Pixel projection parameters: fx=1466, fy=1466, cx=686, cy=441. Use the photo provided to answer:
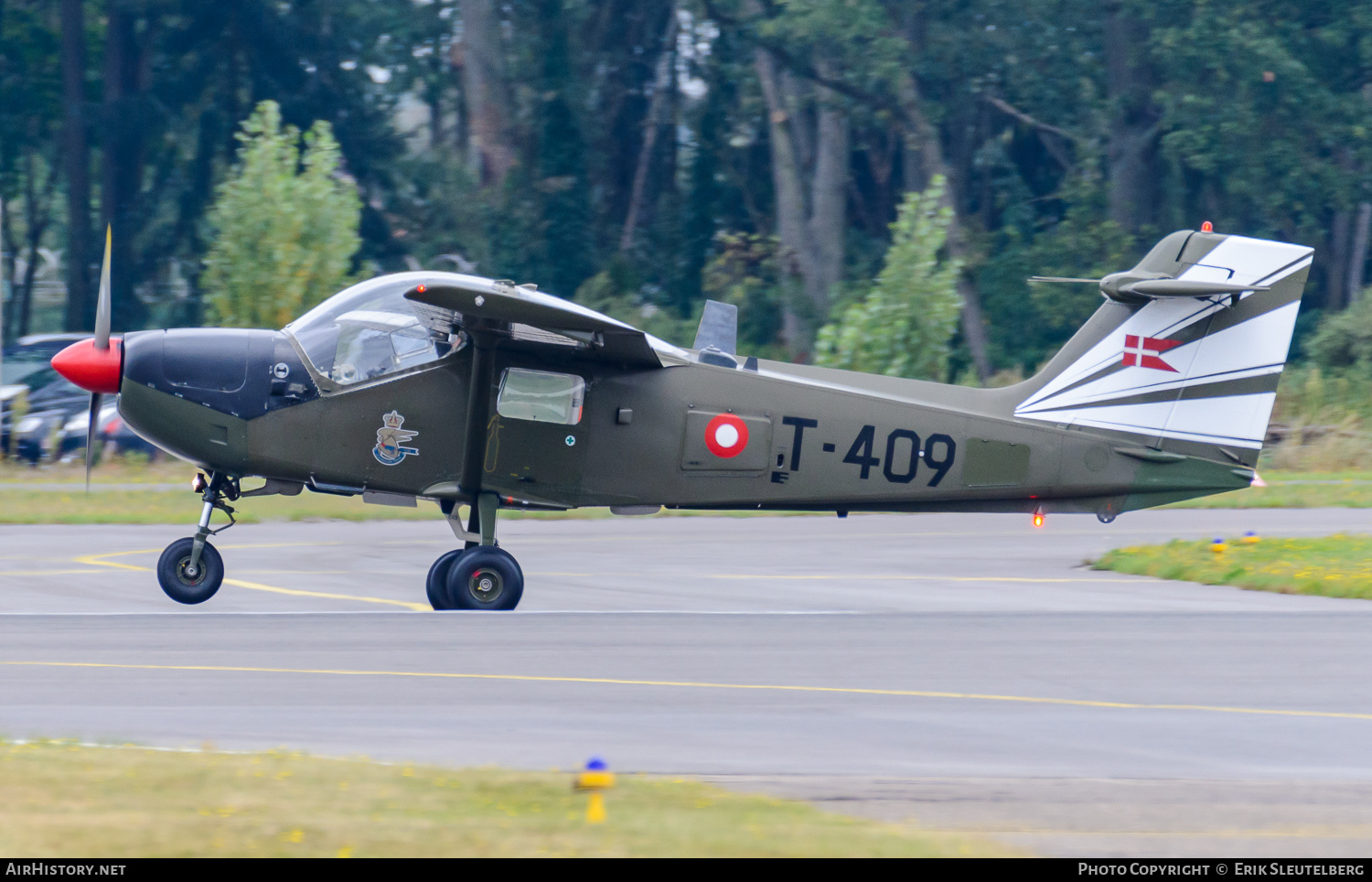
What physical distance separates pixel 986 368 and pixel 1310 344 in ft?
26.2

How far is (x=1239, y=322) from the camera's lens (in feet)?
41.1

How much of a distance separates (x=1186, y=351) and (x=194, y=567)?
27.9ft

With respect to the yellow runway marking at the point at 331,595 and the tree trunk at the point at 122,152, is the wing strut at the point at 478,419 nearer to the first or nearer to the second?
the yellow runway marking at the point at 331,595

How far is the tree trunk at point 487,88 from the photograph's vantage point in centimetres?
3872

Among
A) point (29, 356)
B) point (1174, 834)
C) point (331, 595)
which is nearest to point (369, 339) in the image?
point (331, 595)

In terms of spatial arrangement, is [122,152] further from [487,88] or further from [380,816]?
[380,816]

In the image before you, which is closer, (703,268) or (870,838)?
(870,838)

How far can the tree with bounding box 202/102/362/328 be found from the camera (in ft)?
84.8

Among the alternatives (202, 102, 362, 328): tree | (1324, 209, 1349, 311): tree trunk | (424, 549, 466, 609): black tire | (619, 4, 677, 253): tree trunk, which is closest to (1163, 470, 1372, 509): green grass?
(424, 549, 466, 609): black tire

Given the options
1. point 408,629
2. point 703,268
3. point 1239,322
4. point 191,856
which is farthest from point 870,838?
point 703,268

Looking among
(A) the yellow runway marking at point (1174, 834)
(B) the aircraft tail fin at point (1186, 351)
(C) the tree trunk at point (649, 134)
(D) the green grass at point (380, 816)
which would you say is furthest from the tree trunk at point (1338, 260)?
(D) the green grass at point (380, 816)

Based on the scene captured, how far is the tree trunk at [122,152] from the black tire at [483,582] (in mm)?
34024
